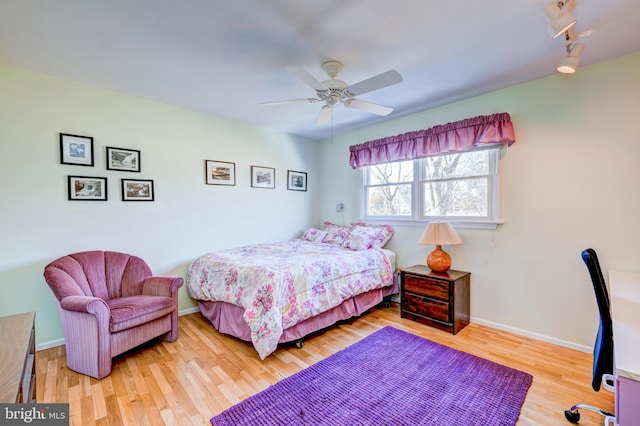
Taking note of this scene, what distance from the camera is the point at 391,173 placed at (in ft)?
13.1

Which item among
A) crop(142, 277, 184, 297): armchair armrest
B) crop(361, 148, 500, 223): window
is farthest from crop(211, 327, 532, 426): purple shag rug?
crop(361, 148, 500, 223): window

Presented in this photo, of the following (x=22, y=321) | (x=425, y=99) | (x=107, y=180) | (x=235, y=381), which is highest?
(x=425, y=99)

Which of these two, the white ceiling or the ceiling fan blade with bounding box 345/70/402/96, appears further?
the ceiling fan blade with bounding box 345/70/402/96

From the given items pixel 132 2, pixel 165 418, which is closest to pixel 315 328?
pixel 165 418

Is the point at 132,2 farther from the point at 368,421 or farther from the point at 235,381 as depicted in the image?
the point at 368,421

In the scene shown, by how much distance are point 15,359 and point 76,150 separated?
7.84 ft

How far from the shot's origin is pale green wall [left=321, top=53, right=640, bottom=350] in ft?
7.64

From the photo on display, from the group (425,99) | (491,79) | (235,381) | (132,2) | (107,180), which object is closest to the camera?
(132,2)

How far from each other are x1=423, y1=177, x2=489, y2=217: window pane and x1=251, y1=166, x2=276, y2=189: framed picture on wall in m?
2.21

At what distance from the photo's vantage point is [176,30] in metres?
1.95

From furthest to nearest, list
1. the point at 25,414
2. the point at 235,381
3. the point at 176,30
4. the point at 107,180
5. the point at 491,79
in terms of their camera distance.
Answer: the point at 107,180
the point at 491,79
the point at 235,381
the point at 176,30
the point at 25,414

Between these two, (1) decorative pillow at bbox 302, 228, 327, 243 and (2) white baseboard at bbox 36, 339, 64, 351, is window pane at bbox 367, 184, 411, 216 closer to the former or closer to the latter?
(1) decorative pillow at bbox 302, 228, 327, 243

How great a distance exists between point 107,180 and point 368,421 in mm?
3216

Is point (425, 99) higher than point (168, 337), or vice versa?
point (425, 99)
